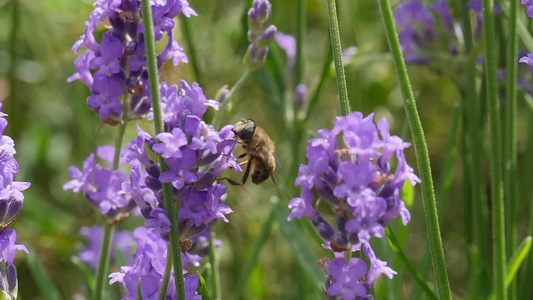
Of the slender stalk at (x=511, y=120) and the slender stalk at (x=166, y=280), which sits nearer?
the slender stalk at (x=166, y=280)

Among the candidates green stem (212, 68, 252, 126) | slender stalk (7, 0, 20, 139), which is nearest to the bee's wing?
green stem (212, 68, 252, 126)

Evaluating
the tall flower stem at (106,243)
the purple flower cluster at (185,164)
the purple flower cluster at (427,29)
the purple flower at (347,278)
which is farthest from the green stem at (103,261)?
the purple flower cluster at (427,29)

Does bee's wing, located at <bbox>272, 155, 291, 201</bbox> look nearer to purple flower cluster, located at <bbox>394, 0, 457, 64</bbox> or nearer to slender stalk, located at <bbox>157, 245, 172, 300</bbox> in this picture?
slender stalk, located at <bbox>157, 245, 172, 300</bbox>

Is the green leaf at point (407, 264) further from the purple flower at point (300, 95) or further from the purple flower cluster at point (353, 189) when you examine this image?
the purple flower at point (300, 95)

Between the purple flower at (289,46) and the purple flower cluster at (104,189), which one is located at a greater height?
the purple flower at (289,46)

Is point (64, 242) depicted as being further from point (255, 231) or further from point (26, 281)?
point (255, 231)

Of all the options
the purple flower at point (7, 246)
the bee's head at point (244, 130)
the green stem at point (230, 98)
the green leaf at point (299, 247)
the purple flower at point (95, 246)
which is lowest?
the purple flower at point (95, 246)

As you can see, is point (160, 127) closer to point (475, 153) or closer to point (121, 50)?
point (121, 50)

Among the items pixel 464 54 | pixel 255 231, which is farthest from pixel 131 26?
pixel 255 231

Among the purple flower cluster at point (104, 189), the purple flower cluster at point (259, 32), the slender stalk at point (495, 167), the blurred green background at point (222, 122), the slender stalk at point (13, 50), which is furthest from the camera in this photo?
the blurred green background at point (222, 122)
